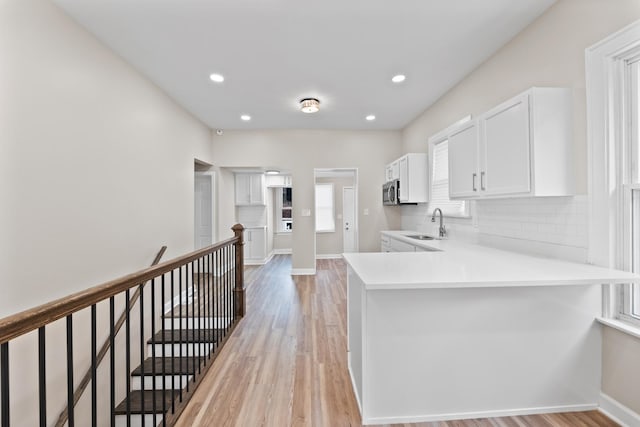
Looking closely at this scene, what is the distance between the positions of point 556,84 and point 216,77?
124 inches

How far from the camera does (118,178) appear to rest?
2895mm

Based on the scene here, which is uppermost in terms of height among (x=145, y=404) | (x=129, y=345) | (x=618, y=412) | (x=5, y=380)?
(x=5, y=380)

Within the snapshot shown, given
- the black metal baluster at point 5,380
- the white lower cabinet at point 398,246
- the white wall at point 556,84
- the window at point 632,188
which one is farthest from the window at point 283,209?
the black metal baluster at point 5,380

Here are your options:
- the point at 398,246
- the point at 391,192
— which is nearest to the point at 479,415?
the point at 398,246

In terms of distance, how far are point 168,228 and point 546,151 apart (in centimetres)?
406

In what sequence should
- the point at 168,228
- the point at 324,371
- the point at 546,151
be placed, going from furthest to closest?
the point at 168,228 → the point at 324,371 → the point at 546,151

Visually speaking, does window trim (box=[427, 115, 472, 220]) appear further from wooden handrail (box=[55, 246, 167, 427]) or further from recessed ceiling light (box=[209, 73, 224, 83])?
wooden handrail (box=[55, 246, 167, 427])

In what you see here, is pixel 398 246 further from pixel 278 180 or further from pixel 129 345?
pixel 278 180

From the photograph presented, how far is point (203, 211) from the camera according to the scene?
6.00 m

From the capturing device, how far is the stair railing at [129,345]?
1.02m

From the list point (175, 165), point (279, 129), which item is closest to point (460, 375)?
point (175, 165)

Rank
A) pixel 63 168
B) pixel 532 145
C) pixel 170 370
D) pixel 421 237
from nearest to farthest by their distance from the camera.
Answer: pixel 532 145
pixel 63 168
pixel 170 370
pixel 421 237

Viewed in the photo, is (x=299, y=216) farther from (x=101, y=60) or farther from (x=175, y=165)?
(x=101, y=60)

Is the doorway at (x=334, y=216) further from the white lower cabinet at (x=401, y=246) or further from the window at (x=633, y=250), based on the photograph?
the window at (x=633, y=250)
